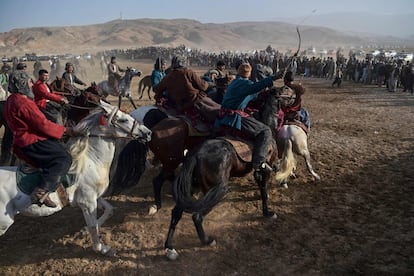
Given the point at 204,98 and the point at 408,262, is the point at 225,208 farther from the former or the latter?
the point at 408,262

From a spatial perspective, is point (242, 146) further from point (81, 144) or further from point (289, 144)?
point (81, 144)

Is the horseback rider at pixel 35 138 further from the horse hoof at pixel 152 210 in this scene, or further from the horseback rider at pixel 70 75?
the horseback rider at pixel 70 75

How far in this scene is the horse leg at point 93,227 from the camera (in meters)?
4.88

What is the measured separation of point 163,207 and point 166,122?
159 centimetres

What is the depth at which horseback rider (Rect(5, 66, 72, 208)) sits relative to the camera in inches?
166

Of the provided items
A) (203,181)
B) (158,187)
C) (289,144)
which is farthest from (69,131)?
(289,144)

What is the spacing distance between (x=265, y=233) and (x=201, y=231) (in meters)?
1.12

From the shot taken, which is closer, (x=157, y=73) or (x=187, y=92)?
(x=187, y=92)

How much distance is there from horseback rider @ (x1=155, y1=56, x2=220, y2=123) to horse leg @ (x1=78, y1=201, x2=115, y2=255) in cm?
273

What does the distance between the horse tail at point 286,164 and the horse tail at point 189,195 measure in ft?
7.11

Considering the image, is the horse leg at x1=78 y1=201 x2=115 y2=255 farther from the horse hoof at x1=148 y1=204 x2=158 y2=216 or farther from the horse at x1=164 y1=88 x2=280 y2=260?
the horse hoof at x1=148 y1=204 x2=158 y2=216

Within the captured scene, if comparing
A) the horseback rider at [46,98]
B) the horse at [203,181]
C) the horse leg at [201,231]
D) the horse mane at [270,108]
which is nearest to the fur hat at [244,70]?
the horse mane at [270,108]

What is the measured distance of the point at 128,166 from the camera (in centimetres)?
565

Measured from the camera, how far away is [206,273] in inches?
185
